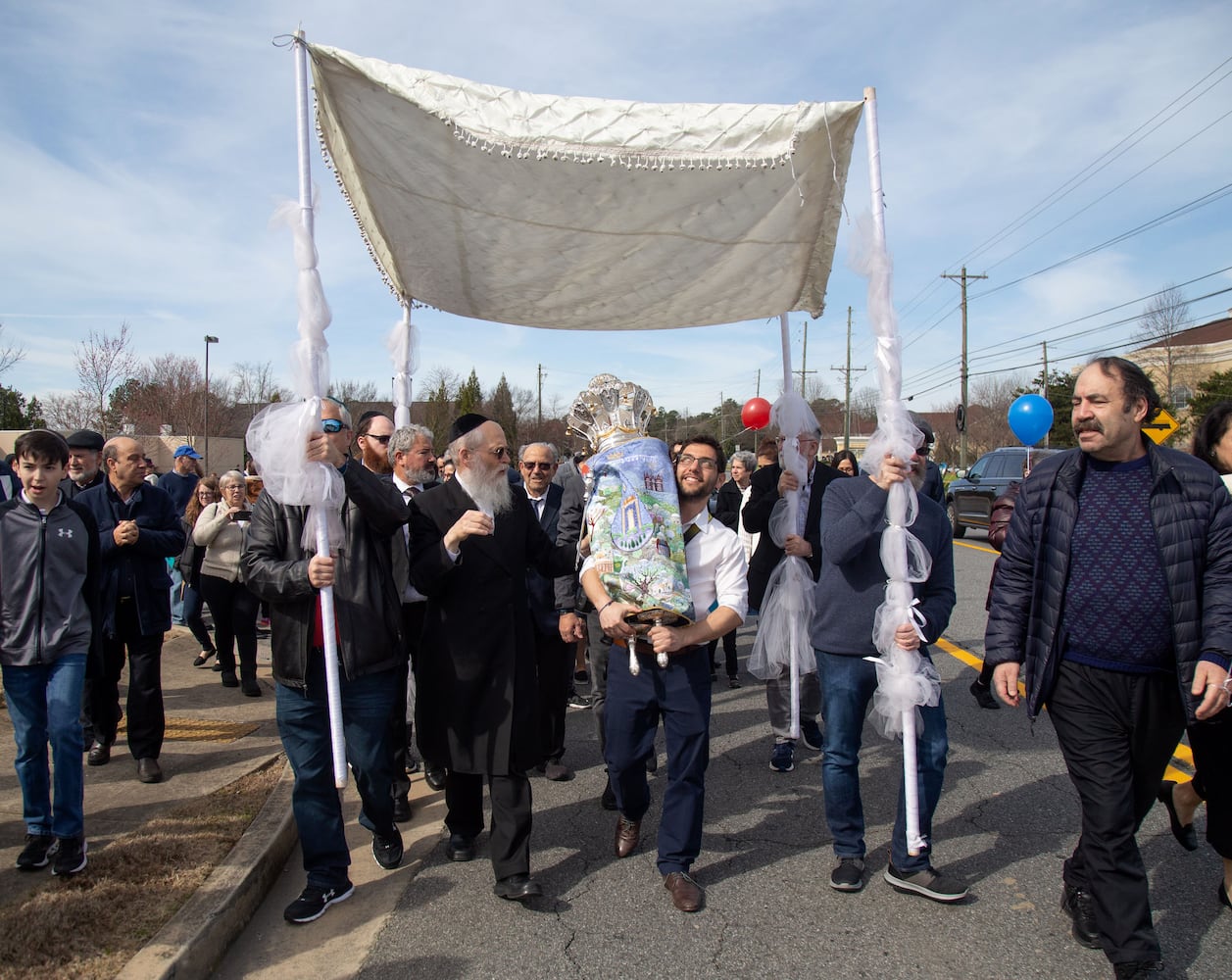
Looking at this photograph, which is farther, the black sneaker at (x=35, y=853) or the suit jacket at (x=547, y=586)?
the suit jacket at (x=547, y=586)

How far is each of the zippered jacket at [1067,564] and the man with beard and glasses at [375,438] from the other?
3.37m

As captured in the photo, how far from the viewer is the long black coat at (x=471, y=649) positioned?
3.42 metres

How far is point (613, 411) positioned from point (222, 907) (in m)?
2.47

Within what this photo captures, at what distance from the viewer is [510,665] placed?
349 cm

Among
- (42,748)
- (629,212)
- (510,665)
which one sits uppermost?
(629,212)

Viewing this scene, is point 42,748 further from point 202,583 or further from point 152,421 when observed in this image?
point 152,421

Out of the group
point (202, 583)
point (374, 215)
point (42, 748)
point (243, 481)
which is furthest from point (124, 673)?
point (374, 215)

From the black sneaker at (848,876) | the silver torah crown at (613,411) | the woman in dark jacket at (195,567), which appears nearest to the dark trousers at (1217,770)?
the black sneaker at (848,876)

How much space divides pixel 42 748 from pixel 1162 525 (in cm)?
459

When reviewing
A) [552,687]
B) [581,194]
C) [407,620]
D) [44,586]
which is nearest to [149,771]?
[44,586]

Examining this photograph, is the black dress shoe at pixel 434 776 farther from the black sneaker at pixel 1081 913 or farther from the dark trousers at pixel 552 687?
the black sneaker at pixel 1081 913

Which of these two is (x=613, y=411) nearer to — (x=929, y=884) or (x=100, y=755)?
(x=929, y=884)

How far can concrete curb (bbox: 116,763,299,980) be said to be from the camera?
2705 mm

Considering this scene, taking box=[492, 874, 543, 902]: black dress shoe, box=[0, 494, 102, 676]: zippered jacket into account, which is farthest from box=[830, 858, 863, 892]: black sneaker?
box=[0, 494, 102, 676]: zippered jacket
